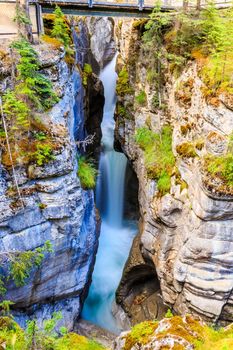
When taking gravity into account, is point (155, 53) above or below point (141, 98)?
above

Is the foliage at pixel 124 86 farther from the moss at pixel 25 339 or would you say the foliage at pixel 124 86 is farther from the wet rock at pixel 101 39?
the moss at pixel 25 339

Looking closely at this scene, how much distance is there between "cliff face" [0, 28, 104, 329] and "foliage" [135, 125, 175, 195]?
290 centimetres

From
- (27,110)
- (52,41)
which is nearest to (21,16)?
Result: (52,41)

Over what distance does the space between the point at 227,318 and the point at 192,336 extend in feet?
22.7

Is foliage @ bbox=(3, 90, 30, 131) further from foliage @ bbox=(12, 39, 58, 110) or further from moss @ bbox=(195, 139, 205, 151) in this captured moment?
moss @ bbox=(195, 139, 205, 151)

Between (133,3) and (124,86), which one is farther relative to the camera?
(124,86)

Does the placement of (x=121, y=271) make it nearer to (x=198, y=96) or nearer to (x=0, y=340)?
(x=198, y=96)

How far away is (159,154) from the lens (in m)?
15.5

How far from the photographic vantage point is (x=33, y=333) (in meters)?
6.85

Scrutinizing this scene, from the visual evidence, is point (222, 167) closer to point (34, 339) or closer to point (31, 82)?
point (31, 82)

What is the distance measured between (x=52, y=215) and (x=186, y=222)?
4.93 meters

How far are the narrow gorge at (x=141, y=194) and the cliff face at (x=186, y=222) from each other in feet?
0.15

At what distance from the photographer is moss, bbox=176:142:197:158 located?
13.0 meters

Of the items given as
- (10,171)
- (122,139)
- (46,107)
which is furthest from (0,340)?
(122,139)
